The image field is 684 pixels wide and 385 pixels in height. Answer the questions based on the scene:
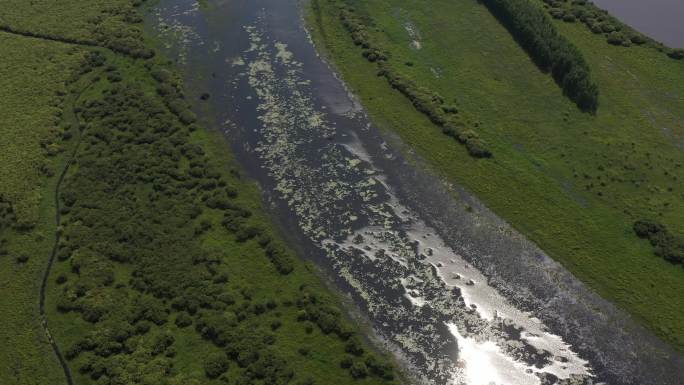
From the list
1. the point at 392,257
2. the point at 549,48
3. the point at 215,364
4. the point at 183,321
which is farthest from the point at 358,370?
the point at 549,48

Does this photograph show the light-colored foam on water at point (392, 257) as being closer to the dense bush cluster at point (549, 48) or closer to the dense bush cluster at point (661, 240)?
the dense bush cluster at point (661, 240)

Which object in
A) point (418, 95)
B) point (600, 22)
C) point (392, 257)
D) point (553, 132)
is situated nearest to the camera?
point (392, 257)

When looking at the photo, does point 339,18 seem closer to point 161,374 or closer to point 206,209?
point 206,209

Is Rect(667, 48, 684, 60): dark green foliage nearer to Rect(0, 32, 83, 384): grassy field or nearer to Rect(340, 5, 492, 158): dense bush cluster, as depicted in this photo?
Rect(340, 5, 492, 158): dense bush cluster

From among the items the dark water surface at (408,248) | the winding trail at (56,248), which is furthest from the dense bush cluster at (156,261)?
the dark water surface at (408,248)

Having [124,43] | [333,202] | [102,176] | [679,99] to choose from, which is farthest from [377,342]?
[124,43]

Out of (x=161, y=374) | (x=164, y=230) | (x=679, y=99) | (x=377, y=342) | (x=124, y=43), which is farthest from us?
(x=124, y=43)

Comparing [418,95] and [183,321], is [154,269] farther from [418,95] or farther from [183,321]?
[418,95]
